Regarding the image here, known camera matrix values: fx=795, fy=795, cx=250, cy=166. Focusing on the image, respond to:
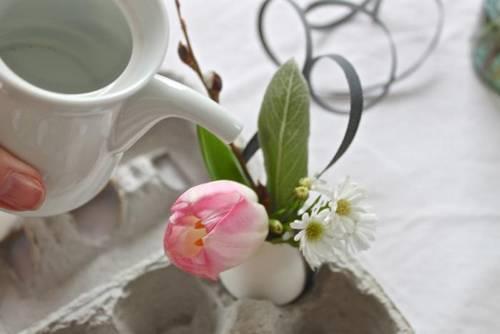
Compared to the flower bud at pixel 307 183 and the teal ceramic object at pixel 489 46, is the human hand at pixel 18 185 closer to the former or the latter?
the flower bud at pixel 307 183

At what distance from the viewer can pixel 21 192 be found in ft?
1.06

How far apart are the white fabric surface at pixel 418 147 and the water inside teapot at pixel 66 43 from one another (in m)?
0.18

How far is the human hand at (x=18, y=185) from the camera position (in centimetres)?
32

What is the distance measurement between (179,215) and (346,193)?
7cm

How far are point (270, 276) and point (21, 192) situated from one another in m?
0.13

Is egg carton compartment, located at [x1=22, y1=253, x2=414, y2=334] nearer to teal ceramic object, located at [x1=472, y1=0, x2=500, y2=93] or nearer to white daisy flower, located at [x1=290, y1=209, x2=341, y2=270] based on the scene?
white daisy flower, located at [x1=290, y1=209, x2=341, y2=270]

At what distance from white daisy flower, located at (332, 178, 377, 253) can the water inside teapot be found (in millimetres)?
110

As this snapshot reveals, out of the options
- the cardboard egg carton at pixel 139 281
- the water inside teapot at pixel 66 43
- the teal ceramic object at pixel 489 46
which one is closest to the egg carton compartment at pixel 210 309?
the cardboard egg carton at pixel 139 281

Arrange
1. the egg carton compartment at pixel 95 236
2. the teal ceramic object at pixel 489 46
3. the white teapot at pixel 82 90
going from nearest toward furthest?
the white teapot at pixel 82 90
the egg carton compartment at pixel 95 236
the teal ceramic object at pixel 489 46

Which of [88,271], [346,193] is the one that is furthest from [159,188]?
[346,193]

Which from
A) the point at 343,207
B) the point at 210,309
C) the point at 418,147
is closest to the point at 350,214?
the point at 343,207

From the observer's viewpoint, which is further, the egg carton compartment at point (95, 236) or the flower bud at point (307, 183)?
the egg carton compartment at point (95, 236)

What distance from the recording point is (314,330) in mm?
430

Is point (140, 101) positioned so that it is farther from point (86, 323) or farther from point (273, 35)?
point (273, 35)
